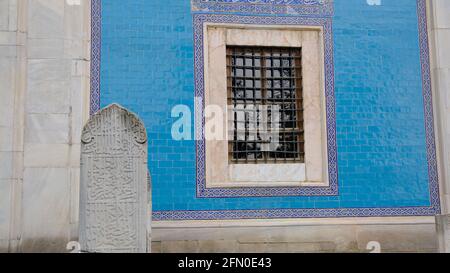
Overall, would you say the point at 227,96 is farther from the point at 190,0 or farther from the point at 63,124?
Result: the point at 63,124

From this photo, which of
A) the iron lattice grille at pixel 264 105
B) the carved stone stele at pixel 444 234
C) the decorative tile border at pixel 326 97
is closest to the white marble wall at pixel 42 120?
the decorative tile border at pixel 326 97

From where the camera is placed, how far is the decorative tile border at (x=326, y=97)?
29.1ft

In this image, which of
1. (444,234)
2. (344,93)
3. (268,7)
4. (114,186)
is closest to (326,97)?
(344,93)

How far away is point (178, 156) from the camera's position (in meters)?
8.83

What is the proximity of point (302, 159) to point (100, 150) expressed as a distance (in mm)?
4037

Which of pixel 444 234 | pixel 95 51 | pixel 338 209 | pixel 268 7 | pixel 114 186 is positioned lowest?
pixel 444 234

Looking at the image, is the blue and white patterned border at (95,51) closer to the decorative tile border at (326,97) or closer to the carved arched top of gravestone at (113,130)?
the decorative tile border at (326,97)

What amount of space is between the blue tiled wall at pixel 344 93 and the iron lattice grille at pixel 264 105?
2.02ft

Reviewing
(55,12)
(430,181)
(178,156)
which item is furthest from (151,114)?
(430,181)

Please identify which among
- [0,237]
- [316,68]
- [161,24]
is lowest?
[0,237]

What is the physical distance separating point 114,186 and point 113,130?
0.54m

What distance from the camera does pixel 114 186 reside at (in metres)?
5.98

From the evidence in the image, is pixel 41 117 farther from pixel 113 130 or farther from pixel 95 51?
pixel 113 130

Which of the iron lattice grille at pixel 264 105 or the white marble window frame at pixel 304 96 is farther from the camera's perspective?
the iron lattice grille at pixel 264 105
